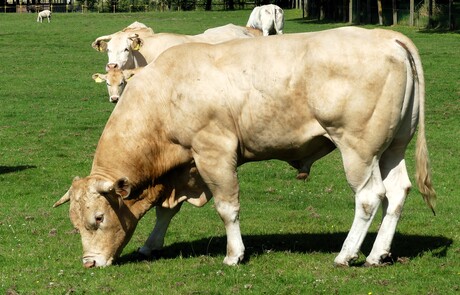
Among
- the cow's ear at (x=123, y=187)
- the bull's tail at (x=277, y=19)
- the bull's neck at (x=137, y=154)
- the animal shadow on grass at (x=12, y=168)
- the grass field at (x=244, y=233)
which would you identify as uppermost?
the bull's tail at (x=277, y=19)

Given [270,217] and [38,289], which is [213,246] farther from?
[38,289]

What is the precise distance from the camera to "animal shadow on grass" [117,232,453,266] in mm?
10914

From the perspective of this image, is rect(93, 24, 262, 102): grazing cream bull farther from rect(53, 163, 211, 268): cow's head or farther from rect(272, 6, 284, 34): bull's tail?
rect(272, 6, 284, 34): bull's tail

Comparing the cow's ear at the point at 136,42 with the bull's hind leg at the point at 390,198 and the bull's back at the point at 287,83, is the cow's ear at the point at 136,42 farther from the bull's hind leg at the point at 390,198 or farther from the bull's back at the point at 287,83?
the bull's hind leg at the point at 390,198

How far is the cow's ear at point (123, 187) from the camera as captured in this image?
1016 cm

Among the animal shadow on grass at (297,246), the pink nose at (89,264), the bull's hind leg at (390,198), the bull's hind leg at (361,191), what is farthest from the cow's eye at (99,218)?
the bull's hind leg at (390,198)

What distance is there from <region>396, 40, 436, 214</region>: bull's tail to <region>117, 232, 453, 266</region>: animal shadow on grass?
0.71 m

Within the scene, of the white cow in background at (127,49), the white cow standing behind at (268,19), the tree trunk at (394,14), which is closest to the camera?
the white cow in background at (127,49)

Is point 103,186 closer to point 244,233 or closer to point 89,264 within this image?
point 89,264

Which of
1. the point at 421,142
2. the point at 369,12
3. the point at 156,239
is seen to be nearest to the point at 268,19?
the point at 369,12

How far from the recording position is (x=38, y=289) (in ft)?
30.8

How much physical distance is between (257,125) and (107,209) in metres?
1.79

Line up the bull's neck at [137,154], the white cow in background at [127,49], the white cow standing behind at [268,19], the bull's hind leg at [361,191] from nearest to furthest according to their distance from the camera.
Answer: the bull's hind leg at [361,191] < the bull's neck at [137,154] < the white cow in background at [127,49] < the white cow standing behind at [268,19]

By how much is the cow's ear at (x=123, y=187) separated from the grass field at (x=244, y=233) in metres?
0.78
